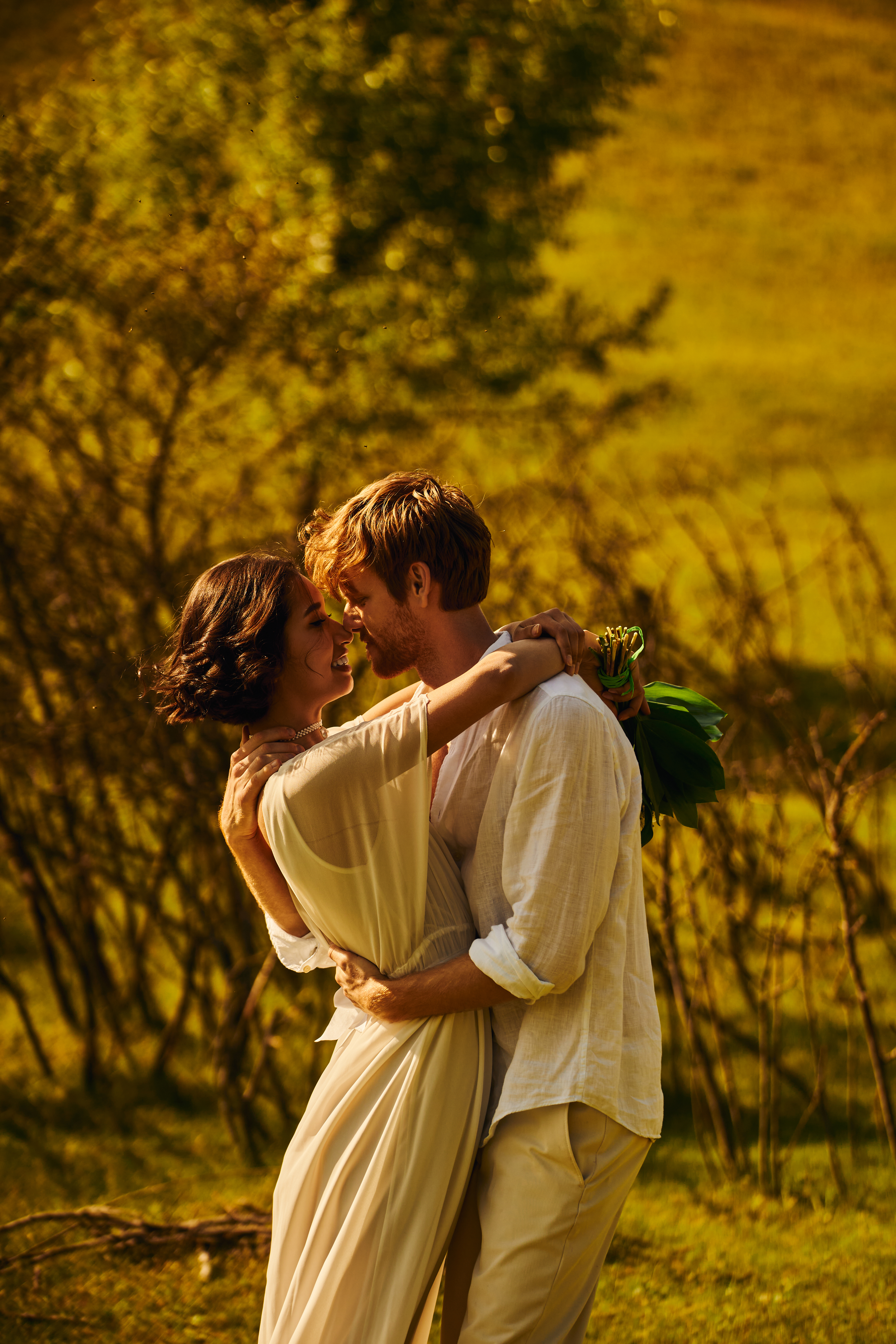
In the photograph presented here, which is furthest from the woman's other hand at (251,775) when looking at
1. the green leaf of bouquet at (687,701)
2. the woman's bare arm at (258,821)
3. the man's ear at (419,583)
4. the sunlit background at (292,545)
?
the sunlit background at (292,545)

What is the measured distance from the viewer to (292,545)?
5.69m

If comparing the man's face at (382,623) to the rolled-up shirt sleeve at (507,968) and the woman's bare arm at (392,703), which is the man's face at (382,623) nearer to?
the woman's bare arm at (392,703)

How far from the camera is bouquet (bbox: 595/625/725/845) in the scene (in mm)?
2357

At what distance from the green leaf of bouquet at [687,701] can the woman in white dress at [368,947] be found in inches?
21.1

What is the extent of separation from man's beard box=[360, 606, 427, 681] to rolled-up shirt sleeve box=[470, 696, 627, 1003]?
1.06 feet

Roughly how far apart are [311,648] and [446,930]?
553mm

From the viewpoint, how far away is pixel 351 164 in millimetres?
11102

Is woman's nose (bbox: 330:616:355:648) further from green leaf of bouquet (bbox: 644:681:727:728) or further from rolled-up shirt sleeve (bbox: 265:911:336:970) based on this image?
green leaf of bouquet (bbox: 644:681:727:728)

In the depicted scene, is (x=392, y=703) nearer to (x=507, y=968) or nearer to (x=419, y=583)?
(x=419, y=583)

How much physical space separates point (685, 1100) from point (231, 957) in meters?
2.01

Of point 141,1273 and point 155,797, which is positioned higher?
point 155,797

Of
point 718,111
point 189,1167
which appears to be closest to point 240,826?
point 189,1167

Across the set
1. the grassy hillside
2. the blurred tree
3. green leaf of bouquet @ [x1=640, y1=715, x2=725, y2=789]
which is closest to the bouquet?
green leaf of bouquet @ [x1=640, y1=715, x2=725, y2=789]

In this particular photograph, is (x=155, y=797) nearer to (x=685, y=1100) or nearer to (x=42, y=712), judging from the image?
(x=42, y=712)
